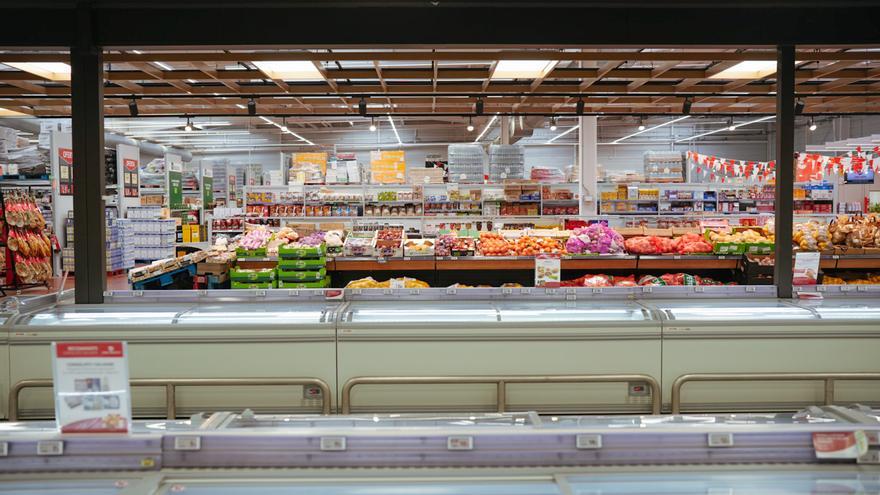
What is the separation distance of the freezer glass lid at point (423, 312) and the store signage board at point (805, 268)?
249 cm

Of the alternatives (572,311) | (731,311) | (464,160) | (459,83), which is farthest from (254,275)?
(464,160)

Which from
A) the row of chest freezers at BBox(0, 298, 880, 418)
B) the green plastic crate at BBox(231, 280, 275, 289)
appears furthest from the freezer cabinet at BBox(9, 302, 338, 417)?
the green plastic crate at BBox(231, 280, 275, 289)

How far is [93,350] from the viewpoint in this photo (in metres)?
1.80

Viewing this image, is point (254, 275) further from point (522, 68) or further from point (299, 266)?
point (522, 68)

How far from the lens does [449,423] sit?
2326 millimetres

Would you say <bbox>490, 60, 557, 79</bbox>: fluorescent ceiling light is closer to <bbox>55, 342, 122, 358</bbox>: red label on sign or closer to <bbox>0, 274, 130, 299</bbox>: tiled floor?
<bbox>55, 342, 122, 358</bbox>: red label on sign

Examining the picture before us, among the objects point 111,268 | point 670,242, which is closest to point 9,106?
point 111,268

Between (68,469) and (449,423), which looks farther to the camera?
(449,423)

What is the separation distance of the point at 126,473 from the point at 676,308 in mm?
3371

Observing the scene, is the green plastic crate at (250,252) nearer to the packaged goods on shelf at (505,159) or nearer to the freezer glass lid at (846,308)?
the freezer glass lid at (846,308)

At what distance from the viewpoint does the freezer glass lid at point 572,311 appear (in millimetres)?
3930

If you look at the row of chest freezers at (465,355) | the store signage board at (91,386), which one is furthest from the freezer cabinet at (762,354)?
the store signage board at (91,386)

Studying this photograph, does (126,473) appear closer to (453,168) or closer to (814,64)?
(814,64)

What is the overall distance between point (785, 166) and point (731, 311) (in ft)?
4.74
